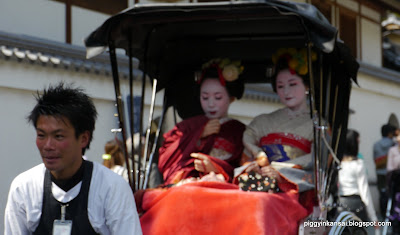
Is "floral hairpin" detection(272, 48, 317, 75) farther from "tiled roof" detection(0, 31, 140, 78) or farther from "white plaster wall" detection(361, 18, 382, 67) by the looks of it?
"white plaster wall" detection(361, 18, 382, 67)

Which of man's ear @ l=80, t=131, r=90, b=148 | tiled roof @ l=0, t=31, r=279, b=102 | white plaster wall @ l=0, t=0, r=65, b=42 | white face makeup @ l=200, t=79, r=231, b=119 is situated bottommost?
man's ear @ l=80, t=131, r=90, b=148

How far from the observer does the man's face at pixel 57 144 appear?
3105mm

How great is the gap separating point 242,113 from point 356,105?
5.50m

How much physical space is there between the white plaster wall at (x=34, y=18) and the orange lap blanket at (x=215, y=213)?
572 centimetres

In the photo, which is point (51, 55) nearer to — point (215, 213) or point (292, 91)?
point (292, 91)

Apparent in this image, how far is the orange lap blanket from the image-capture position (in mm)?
4234

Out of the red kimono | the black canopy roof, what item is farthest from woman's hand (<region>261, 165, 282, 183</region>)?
the black canopy roof

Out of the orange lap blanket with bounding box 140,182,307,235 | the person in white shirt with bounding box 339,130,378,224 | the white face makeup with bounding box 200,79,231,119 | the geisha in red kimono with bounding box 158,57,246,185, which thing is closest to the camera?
the orange lap blanket with bounding box 140,182,307,235

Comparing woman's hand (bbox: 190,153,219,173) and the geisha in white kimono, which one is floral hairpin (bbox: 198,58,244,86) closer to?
the geisha in white kimono

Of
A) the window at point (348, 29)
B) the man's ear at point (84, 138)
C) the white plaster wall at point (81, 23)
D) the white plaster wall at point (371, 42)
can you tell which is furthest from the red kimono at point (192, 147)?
the white plaster wall at point (371, 42)

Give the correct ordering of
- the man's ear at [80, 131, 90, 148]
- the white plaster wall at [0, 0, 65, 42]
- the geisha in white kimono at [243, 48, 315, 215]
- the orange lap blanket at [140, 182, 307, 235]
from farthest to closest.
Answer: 1. the white plaster wall at [0, 0, 65, 42]
2. the geisha in white kimono at [243, 48, 315, 215]
3. the orange lap blanket at [140, 182, 307, 235]
4. the man's ear at [80, 131, 90, 148]

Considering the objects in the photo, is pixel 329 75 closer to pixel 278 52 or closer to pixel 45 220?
pixel 278 52

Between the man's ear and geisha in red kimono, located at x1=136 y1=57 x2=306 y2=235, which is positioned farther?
geisha in red kimono, located at x1=136 y1=57 x2=306 y2=235

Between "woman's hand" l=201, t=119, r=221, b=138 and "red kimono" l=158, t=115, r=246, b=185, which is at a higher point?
"woman's hand" l=201, t=119, r=221, b=138
